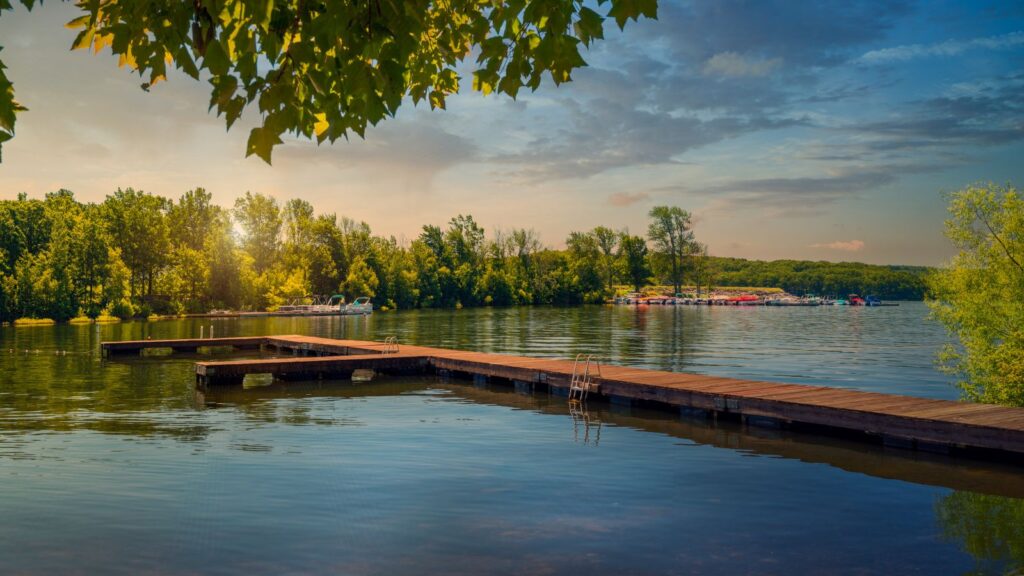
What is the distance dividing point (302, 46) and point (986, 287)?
26.6 m

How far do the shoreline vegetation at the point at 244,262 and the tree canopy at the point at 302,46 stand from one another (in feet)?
229

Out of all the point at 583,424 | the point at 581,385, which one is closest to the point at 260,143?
the point at 583,424

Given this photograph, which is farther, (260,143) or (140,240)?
(140,240)

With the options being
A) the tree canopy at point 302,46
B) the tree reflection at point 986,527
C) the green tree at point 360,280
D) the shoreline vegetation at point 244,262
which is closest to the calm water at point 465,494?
the tree reflection at point 986,527

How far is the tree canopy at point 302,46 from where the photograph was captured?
5.11 meters

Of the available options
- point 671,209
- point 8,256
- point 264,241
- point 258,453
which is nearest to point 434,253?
point 264,241

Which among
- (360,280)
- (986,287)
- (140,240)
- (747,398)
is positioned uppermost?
(140,240)

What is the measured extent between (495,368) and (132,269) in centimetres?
8580

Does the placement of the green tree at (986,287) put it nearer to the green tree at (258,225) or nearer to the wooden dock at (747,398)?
the wooden dock at (747,398)

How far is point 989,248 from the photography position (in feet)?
84.9

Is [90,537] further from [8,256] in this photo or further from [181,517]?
[8,256]

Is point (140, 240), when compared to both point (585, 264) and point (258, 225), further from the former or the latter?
point (585, 264)

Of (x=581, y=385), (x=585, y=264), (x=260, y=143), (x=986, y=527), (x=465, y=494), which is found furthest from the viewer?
(x=585, y=264)

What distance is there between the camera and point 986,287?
83.9 ft
